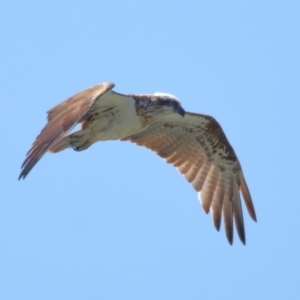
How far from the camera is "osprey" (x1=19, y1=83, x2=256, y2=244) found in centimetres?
1588

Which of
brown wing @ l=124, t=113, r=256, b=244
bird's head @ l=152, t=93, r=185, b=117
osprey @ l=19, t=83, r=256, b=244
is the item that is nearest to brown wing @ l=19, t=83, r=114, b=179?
osprey @ l=19, t=83, r=256, b=244

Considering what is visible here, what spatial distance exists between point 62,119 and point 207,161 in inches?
178

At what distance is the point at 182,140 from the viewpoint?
59.0 ft

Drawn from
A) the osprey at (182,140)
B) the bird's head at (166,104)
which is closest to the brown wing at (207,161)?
the osprey at (182,140)

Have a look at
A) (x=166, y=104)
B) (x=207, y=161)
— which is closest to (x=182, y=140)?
(x=207, y=161)

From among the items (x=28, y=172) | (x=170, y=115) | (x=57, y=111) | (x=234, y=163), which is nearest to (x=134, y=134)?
(x=170, y=115)

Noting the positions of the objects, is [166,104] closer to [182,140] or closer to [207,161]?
[182,140]

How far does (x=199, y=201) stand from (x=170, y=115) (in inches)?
68.6

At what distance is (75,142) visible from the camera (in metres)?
15.9

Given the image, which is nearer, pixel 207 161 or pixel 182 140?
pixel 182 140

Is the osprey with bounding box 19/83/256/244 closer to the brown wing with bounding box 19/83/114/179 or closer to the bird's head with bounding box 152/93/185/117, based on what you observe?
the bird's head with bounding box 152/93/185/117

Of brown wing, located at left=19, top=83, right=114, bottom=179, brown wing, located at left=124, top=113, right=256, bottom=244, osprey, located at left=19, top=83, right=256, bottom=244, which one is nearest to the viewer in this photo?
brown wing, located at left=19, top=83, right=114, bottom=179

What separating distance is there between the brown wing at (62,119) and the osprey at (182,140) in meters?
0.93

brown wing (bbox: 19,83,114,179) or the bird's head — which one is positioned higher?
the bird's head
